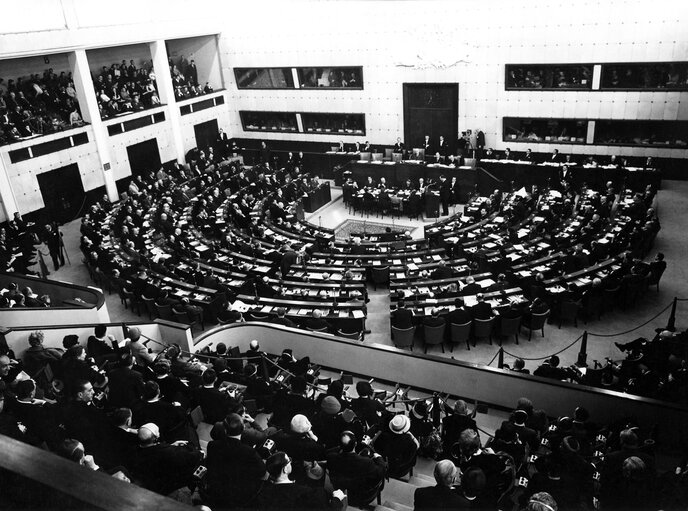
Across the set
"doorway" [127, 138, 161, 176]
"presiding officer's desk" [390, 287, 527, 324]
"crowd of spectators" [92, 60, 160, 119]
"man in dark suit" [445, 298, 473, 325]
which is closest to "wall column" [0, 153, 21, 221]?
"crowd of spectators" [92, 60, 160, 119]

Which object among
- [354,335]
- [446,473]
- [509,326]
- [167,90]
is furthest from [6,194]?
[446,473]

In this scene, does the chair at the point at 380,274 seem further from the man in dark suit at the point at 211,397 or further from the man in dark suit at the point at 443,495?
the man in dark suit at the point at 443,495

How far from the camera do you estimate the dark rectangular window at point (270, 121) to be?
30516 mm

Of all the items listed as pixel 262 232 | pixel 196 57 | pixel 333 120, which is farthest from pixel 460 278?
pixel 196 57

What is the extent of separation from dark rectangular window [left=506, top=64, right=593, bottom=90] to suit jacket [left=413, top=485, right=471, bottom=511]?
22408 millimetres

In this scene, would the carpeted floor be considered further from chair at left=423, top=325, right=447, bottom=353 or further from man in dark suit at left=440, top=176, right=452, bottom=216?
man in dark suit at left=440, top=176, right=452, bottom=216

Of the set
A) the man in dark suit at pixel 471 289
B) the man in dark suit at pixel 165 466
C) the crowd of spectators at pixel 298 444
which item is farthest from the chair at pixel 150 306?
the man in dark suit at pixel 165 466

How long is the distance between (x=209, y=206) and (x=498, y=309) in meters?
13.8

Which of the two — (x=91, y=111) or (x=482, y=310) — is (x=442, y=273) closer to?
(x=482, y=310)

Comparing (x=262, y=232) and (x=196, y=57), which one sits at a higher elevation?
(x=196, y=57)

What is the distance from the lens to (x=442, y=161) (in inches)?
995

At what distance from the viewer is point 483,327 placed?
489 inches

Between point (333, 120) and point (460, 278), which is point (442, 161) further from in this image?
point (460, 278)

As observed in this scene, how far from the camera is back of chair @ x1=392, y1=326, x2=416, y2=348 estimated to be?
1232 centimetres
